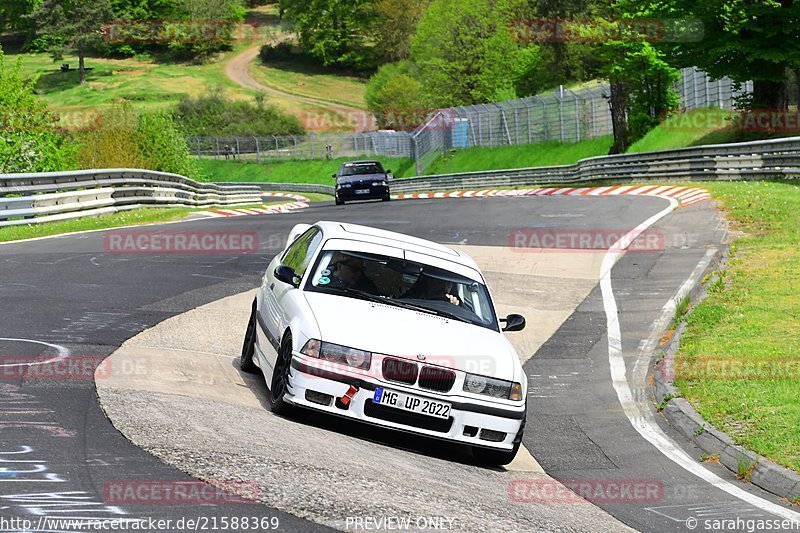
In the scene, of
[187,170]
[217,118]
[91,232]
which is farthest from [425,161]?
[91,232]

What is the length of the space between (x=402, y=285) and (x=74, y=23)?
440ft

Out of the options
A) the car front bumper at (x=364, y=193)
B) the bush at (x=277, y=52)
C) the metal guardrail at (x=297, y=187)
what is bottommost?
the metal guardrail at (x=297, y=187)

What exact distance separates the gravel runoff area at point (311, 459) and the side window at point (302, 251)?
1127 mm

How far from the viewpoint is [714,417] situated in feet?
32.8

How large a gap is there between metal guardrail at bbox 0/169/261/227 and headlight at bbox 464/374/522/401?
17.7 metres

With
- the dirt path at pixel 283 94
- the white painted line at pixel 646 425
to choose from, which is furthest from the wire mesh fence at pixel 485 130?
the white painted line at pixel 646 425

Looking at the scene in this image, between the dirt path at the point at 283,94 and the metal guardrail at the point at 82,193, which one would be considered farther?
the dirt path at the point at 283,94

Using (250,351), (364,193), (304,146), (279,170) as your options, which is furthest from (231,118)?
A: (250,351)

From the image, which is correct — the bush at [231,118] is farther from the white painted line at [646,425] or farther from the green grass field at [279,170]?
the white painted line at [646,425]

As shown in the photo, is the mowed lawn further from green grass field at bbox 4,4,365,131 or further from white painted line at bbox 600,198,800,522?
green grass field at bbox 4,4,365,131

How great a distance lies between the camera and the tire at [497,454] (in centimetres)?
862

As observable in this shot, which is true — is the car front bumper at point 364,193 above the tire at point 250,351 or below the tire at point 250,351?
below

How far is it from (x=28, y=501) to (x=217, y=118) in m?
111

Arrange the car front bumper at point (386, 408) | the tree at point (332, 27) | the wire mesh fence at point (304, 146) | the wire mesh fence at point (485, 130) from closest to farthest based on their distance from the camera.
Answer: the car front bumper at point (386, 408) < the wire mesh fence at point (485, 130) < the wire mesh fence at point (304, 146) < the tree at point (332, 27)
